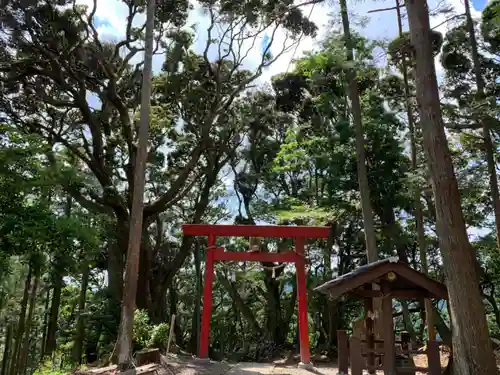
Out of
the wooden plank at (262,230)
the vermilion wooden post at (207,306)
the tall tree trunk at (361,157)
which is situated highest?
the tall tree trunk at (361,157)

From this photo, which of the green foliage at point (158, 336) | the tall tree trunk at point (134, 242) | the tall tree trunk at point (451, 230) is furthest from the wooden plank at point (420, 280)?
the green foliage at point (158, 336)

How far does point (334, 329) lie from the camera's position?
1595 centimetres

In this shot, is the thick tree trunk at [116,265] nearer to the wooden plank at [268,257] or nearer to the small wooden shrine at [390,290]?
the wooden plank at [268,257]

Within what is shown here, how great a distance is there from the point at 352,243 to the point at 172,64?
10073 millimetres

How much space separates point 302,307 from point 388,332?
160 inches

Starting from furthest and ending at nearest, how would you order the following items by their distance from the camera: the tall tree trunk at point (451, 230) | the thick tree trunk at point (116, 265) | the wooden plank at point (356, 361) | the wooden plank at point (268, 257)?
1. the thick tree trunk at point (116, 265)
2. the wooden plank at point (268, 257)
3. the wooden plank at point (356, 361)
4. the tall tree trunk at point (451, 230)

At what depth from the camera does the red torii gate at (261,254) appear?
10.1m

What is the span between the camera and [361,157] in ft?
36.7

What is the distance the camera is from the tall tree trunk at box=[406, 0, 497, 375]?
16.3ft

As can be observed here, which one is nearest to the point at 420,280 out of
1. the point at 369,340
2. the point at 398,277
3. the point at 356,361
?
the point at 398,277

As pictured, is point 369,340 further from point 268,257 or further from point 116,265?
point 116,265

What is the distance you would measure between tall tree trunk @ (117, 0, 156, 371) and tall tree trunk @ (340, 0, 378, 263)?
5.29 m

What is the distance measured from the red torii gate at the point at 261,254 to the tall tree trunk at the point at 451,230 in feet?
15.7

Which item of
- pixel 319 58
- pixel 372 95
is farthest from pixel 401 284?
pixel 372 95
